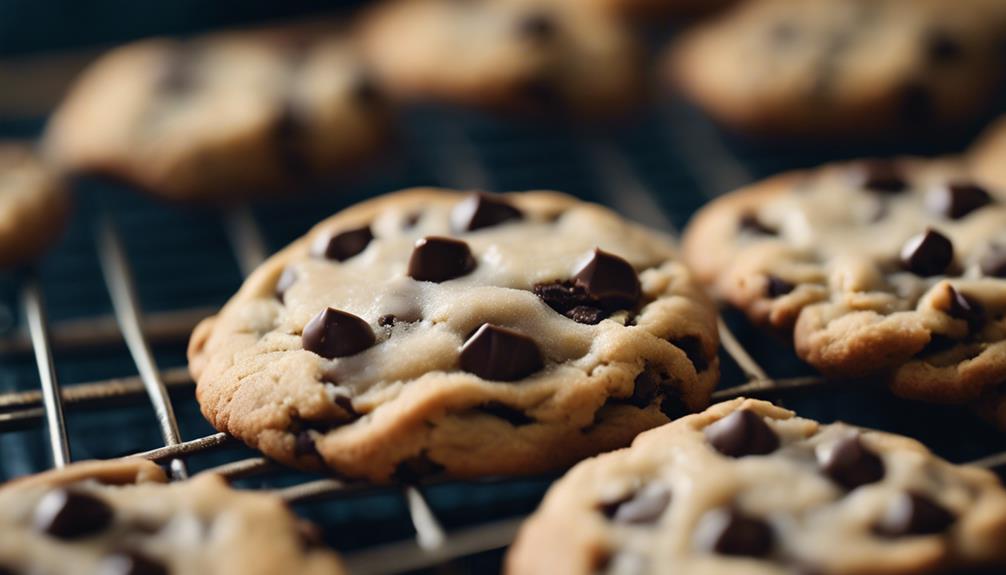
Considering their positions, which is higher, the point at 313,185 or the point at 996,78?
the point at 313,185

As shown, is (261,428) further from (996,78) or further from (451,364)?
(996,78)

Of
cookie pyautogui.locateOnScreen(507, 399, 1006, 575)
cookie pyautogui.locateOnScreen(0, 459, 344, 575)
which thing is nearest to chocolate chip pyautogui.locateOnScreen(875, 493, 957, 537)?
cookie pyautogui.locateOnScreen(507, 399, 1006, 575)

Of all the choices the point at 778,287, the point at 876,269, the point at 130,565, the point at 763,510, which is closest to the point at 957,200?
the point at 876,269

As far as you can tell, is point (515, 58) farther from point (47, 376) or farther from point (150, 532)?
point (150, 532)

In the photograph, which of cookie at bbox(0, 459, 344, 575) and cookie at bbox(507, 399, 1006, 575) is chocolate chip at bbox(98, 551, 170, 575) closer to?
cookie at bbox(0, 459, 344, 575)

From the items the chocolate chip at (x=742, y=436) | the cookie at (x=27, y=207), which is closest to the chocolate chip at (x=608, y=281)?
the chocolate chip at (x=742, y=436)

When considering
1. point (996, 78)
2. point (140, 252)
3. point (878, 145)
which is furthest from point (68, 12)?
point (996, 78)

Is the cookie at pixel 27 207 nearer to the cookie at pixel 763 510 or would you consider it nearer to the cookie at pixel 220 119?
the cookie at pixel 220 119
